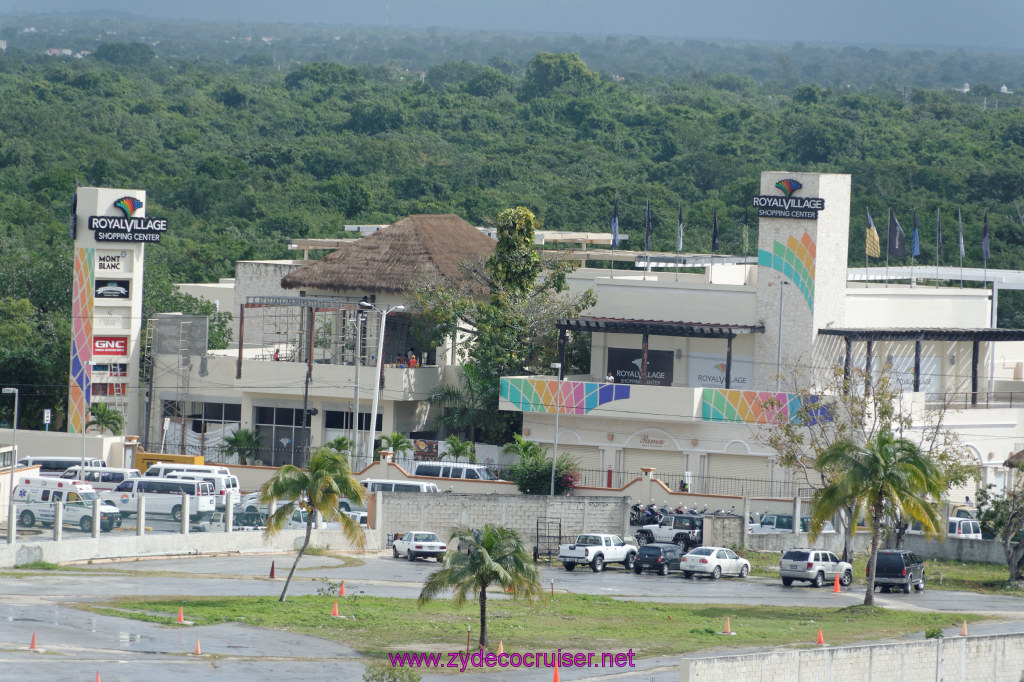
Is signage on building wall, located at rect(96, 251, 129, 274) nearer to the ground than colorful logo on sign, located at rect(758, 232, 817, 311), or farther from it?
nearer to the ground

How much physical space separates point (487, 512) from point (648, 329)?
50.8 ft

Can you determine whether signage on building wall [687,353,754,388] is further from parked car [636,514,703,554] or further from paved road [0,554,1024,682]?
paved road [0,554,1024,682]

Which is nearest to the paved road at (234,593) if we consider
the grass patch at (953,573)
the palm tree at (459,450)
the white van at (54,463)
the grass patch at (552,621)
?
the grass patch at (552,621)

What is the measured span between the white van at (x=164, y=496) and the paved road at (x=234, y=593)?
192cm

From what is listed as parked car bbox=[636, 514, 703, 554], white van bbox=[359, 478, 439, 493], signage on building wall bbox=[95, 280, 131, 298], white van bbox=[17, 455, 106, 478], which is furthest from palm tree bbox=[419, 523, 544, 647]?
signage on building wall bbox=[95, 280, 131, 298]

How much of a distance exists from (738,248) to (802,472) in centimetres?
6949

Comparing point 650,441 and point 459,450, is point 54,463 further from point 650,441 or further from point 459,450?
point 650,441

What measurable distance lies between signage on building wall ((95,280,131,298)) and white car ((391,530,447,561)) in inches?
992

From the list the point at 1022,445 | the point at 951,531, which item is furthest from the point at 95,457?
the point at 1022,445

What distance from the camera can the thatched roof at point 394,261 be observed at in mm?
86312

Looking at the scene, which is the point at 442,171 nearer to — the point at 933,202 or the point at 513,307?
the point at 933,202

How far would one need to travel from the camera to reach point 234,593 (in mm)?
48531

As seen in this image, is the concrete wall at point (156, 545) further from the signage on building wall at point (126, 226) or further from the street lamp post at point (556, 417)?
the signage on building wall at point (126, 226)

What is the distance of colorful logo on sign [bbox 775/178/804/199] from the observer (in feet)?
240
